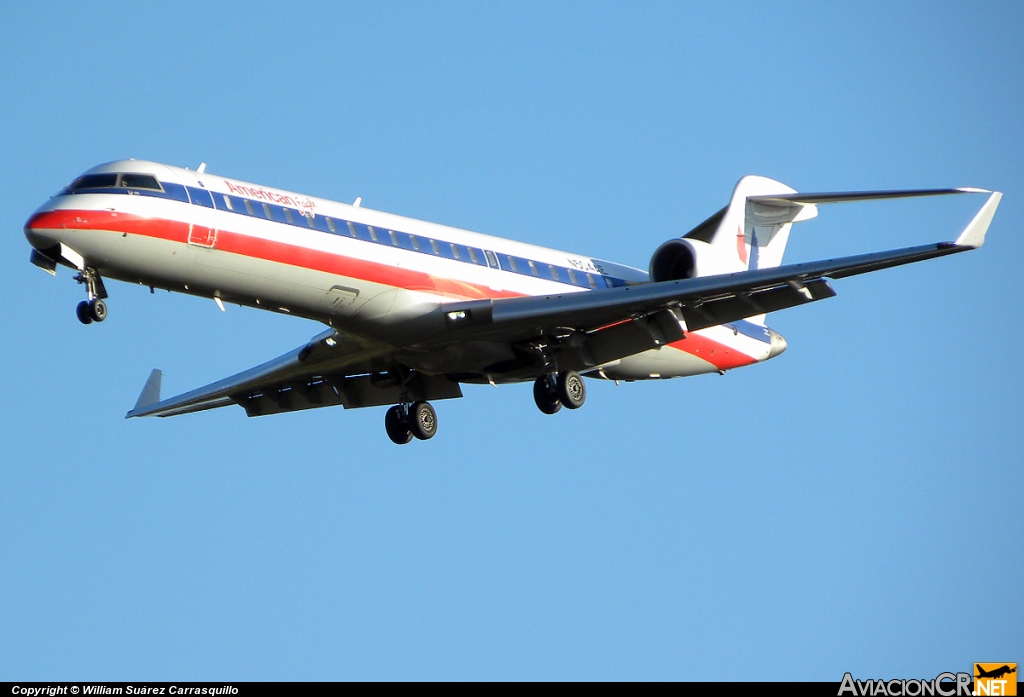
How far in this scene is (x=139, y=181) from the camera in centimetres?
2281

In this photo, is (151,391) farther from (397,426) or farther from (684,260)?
(684,260)

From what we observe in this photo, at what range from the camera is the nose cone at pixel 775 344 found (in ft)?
97.5

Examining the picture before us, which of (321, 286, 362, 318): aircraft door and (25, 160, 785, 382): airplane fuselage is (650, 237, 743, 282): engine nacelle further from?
(321, 286, 362, 318): aircraft door

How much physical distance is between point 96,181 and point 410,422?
7567 mm

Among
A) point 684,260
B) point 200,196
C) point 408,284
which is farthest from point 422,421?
point 200,196

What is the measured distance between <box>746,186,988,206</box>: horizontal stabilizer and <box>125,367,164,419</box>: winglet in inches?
519

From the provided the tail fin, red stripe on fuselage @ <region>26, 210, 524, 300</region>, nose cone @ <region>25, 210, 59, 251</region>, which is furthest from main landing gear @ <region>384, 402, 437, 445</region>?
nose cone @ <region>25, 210, 59, 251</region>

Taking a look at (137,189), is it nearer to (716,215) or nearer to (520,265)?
(520,265)

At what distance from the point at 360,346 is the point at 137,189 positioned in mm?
4807

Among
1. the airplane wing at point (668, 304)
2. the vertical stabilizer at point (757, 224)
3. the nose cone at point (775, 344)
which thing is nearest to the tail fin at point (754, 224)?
the vertical stabilizer at point (757, 224)

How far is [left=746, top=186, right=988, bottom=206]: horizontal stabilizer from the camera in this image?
23.7 meters

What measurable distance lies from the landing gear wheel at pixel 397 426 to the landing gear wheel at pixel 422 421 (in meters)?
0.12

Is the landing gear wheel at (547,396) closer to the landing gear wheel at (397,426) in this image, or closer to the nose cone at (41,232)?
the landing gear wheel at (397,426)

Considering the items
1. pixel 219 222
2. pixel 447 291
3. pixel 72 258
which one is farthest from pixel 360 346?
pixel 72 258
